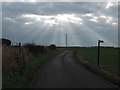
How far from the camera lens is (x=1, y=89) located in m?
9.26

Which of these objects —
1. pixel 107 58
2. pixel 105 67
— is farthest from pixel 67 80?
pixel 107 58

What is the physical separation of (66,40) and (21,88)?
329 feet

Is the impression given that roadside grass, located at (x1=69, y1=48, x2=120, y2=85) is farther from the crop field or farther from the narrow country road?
the narrow country road

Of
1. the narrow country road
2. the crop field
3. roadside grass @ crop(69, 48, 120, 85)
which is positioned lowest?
the crop field

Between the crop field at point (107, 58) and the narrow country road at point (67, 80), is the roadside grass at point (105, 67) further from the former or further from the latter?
the narrow country road at point (67, 80)

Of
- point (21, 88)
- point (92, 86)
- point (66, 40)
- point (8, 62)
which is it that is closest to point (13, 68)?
point (8, 62)

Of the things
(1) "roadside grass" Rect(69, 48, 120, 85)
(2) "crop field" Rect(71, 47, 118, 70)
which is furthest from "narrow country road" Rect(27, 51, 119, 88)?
(2) "crop field" Rect(71, 47, 118, 70)

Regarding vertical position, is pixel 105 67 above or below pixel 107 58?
above

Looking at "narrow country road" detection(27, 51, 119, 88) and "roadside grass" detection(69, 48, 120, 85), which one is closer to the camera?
"narrow country road" detection(27, 51, 119, 88)

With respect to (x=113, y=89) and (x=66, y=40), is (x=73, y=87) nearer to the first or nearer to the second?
(x=113, y=89)

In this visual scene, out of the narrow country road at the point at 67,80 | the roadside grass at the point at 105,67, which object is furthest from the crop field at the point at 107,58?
the narrow country road at the point at 67,80

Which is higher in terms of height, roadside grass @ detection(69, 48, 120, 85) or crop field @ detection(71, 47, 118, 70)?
roadside grass @ detection(69, 48, 120, 85)

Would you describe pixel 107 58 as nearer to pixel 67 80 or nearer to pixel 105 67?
pixel 105 67

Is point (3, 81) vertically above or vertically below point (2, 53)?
below
